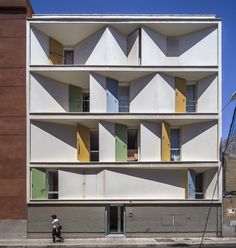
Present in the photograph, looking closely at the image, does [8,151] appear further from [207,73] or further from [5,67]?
[207,73]

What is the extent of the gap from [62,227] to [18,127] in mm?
6973

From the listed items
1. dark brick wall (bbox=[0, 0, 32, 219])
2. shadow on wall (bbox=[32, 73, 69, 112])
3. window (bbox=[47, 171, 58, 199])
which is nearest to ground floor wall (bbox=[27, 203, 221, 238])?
window (bbox=[47, 171, 58, 199])

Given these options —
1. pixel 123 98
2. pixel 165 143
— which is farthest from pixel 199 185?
pixel 123 98

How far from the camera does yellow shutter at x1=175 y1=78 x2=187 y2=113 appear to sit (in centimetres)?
2506

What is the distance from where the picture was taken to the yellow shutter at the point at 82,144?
80.7ft

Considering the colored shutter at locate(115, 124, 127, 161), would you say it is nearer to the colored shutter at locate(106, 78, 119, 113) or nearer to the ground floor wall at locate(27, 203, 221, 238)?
the colored shutter at locate(106, 78, 119, 113)

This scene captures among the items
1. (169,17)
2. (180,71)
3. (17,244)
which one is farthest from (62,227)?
(169,17)

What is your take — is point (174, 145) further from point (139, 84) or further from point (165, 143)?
point (139, 84)

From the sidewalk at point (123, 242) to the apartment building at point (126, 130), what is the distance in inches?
34.5

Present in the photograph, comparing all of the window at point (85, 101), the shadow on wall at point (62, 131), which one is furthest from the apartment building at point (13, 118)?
the window at point (85, 101)

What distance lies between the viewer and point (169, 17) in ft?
80.8

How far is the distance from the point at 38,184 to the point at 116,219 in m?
5.54

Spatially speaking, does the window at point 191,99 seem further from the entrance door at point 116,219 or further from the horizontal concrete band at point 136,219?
the entrance door at point 116,219

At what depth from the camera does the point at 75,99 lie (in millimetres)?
25797
